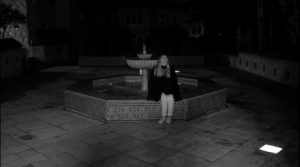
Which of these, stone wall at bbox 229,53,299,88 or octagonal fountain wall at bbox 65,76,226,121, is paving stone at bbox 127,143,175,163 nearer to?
octagonal fountain wall at bbox 65,76,226,121

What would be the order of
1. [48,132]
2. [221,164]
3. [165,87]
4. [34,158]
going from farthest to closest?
[165,87] < [48,132] < [34,158] < [221,164]

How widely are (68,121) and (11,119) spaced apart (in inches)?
71.4

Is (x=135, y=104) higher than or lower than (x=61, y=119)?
higher

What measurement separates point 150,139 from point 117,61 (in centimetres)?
1747

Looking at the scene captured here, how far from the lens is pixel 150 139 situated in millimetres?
7684

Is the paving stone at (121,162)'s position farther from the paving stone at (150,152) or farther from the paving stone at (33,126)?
the paving stone at (33,126)

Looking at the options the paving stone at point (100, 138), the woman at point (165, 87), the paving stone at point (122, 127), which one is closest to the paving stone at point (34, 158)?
the paving stone at point (100, 138)

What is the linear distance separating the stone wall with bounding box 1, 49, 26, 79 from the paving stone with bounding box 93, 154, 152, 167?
1457cm

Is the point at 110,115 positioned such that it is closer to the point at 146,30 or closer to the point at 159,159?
the point at 159,159

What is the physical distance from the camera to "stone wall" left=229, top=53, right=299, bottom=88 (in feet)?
50.4

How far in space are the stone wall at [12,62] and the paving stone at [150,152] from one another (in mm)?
14355

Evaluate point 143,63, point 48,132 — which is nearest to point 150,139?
point 48,132

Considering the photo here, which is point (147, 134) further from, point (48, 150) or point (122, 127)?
point (48, 150)

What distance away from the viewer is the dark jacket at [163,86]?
28.0 feet
